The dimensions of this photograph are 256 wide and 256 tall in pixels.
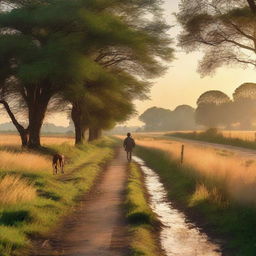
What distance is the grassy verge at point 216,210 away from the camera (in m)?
11.8

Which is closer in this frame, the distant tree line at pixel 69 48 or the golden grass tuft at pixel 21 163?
the golden grass tuft at pixel 21 163

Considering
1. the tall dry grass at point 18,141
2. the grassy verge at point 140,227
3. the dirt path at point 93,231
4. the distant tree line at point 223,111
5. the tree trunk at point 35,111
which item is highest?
the distant tree line at point 223,111

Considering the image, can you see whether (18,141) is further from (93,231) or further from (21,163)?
(93,231)

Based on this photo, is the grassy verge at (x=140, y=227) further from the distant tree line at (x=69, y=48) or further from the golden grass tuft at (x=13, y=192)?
the distant tree line at (x=69, y=48)

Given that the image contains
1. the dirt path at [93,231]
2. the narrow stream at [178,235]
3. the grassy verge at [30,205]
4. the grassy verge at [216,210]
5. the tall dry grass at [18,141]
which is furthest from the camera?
the tall dry grass at [18,141]

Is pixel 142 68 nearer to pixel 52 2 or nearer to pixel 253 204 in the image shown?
pixel 52 2

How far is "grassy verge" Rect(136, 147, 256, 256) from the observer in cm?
1180

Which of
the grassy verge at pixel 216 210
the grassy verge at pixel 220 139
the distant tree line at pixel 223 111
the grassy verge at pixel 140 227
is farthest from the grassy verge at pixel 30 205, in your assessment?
the distant tree line at pixel 223 111

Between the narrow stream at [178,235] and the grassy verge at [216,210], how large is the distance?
14.9 inches

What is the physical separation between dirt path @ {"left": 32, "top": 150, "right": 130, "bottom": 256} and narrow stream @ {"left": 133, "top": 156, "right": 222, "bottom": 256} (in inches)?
47.2

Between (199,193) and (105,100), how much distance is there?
26.2 m

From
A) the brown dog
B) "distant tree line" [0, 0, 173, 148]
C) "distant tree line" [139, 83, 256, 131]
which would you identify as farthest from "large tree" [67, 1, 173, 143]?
"distant tree line" [139, 83, 256, 131]

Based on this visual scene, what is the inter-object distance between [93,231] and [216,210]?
475 centimetres

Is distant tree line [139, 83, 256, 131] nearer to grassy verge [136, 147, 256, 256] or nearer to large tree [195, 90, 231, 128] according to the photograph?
large tree [195, 90, 231, 128]
